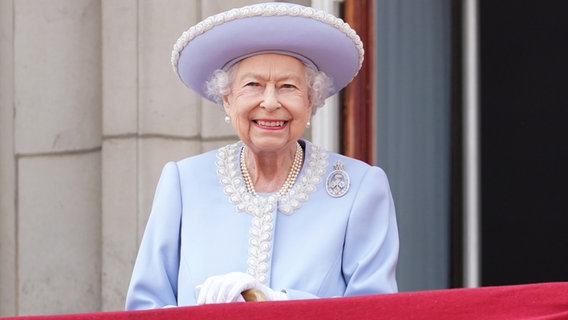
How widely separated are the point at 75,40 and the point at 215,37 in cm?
256

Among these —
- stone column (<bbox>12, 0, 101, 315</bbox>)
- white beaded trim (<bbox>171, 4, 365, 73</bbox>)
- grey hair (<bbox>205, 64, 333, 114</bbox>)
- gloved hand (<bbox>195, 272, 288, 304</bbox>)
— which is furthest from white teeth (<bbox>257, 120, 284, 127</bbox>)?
stone column (<bbox>12, 0, 101, 315</bbox>)

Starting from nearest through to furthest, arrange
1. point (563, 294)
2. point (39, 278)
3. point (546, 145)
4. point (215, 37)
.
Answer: point (563, 294) < point (215, 37) < point (546, 145) < point (39, 278)

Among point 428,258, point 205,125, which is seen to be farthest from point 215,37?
point 428,258

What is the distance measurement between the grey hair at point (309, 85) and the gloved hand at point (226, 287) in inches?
23.5

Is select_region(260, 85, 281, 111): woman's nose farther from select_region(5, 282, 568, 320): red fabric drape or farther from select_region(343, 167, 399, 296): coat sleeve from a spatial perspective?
select_region(5, 282, 568, 320): red fabric drape

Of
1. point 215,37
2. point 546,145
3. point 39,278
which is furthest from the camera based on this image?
point 39,278

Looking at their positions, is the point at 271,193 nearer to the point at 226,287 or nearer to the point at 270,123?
the point at 270,123

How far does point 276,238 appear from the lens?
481 centimetres

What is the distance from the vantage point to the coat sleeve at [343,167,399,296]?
15.4 feet

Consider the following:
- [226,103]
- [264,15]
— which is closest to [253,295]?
[226,103]

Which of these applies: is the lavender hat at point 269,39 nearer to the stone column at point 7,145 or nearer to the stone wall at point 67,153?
the stone wall at point 67,153

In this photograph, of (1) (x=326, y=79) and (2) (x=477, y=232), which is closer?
(1) (x=326, y=79)

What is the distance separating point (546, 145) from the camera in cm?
684

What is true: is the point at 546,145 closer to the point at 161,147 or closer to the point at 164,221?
the point at 161,147
